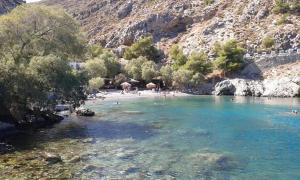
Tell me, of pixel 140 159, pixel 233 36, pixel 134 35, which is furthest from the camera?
pixel 134 35

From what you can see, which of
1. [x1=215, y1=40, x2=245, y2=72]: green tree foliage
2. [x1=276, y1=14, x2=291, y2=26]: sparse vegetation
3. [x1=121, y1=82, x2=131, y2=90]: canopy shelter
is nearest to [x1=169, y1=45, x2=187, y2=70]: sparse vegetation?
[x1=215, y1=40, x2=245, y2=72]: green tree foliage

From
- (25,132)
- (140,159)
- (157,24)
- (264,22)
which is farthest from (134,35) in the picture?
(140,159)

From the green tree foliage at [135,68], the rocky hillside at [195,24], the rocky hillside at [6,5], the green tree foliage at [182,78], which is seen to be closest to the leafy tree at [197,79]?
the green tree foliage at [182,78]

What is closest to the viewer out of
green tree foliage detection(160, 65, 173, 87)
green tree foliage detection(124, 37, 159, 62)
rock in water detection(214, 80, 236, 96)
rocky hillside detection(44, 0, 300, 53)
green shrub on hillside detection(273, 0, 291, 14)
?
rock in water detection(214, 80, 236, 96)

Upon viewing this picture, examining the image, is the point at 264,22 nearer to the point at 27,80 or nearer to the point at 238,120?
the point at 238,120

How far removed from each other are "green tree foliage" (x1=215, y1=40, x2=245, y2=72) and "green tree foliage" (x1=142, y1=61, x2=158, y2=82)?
16.7 m

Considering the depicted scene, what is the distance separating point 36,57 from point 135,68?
6780cm

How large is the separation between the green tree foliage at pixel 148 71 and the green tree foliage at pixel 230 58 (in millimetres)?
16730

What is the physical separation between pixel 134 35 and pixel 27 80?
10849 cm

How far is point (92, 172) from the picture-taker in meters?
26.8

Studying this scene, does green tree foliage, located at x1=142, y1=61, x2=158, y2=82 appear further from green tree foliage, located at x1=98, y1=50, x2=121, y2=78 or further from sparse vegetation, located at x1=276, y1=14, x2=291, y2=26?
sparse vegetation, located at x1=276, y1=14, x2=291, y2=26

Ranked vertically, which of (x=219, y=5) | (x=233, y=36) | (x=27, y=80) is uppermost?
(x=219, y=5)

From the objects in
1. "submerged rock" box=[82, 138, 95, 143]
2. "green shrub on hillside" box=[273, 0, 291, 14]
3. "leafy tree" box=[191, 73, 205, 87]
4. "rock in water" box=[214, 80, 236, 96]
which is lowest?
"submerged rock" box=[82, 138, 95, 143]

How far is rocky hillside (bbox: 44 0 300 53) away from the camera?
12362 cm
